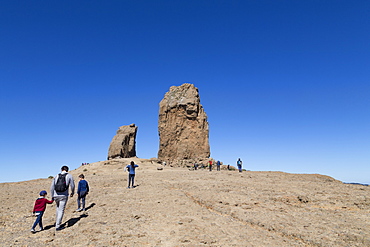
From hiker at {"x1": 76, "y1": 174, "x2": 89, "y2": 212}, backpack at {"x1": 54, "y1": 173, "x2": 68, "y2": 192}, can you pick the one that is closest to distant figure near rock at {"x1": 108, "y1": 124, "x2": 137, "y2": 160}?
hiker at {"x1": 76, "y1": 174, "x2": 89, "y2": 212}

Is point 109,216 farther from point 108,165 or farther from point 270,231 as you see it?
point 108,165

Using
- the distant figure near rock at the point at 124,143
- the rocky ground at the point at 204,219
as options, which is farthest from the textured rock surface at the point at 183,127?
the rocky ground at the point at 204,219

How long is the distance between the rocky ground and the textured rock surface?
24643mm

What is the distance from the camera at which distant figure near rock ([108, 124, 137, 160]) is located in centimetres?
5382

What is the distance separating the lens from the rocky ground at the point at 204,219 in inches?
285

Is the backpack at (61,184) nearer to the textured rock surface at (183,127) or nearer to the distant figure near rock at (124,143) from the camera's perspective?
the textured rock surface at (183,127)

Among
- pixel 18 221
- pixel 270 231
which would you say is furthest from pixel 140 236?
pixel 18 221

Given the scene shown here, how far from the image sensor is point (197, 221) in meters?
8.88

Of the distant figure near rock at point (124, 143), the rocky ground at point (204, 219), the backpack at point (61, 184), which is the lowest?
the rocky ground at point (204, 219)

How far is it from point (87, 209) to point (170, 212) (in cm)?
434

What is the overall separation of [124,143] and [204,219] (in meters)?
49.5

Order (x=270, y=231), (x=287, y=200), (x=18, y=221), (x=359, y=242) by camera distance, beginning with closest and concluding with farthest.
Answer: (x=359, y=242) < (x=270, y=231) < (x=18, y=221) < (x=287, y=200)

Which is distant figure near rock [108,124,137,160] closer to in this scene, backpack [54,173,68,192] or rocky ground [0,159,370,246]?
rocky ground [0,159,370,246]

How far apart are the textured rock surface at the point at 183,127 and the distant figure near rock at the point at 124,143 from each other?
14709 millimetres
